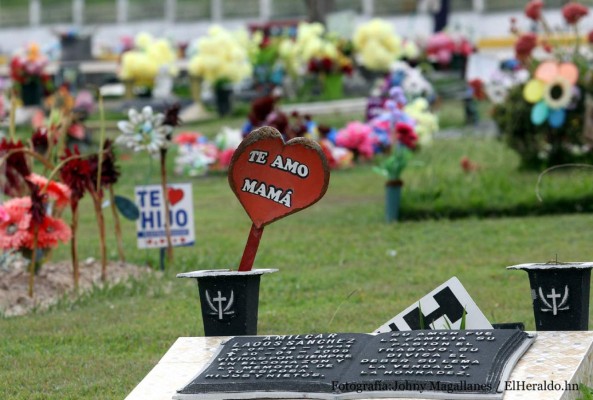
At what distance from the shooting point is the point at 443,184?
12445 mm

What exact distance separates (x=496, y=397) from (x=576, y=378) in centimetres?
45

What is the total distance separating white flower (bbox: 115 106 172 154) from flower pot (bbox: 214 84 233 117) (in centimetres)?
1683

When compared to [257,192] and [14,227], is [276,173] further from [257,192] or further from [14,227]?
[14,227]

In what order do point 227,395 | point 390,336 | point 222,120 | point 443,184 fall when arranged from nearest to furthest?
point 227,395, point 390,336, point 443,184, point 222,120

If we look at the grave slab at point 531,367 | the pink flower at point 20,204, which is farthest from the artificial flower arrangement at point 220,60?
the grave slab at point 531,367

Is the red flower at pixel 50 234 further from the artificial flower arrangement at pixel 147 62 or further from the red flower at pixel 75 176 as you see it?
the artificial flower arrangement at pixel 147 62

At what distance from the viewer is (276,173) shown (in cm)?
556

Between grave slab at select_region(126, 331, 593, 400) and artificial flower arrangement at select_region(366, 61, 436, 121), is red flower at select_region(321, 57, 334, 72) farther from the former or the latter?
grave slab at select_region(126, 331, 593, 400)

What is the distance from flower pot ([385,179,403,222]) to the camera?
452 inches

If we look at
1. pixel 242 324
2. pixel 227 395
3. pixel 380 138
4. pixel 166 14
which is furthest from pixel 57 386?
pixel 166 14

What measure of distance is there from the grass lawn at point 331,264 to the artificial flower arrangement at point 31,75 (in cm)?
911

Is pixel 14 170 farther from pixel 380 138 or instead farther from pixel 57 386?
pixel 380 138

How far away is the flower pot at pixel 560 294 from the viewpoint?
5254mm

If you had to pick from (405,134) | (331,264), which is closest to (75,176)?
(331,264)
